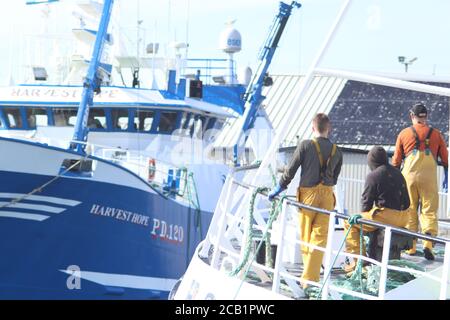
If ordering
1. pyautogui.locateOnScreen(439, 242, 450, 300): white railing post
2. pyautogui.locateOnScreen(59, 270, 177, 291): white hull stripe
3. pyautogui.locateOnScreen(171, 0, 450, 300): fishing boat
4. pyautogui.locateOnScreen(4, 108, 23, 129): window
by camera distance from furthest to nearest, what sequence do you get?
pyautogui.locateOnScreen(4, 108, 23, 129): window → pyautogui.locateOnScreen(59, 270, 177, 291): white hull stripe → pyautogui.locateOnScreen(171, 0, 450, 300): fishing boat → pyautogui.locateOnScreen(439, 242, 450, 300): white railing post

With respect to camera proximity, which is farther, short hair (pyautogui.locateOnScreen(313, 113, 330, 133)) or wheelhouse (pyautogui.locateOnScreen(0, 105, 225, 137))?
wheelhouse (pyautogui.locateOnScreen(0, 105, 225, 137))

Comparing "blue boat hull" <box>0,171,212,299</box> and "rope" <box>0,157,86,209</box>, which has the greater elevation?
"rope" <box>0,157,86,209</box>

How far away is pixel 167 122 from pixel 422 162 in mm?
10497

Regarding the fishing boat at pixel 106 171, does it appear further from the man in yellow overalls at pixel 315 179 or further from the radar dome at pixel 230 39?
the man in yellow overalls at pixel 315 179

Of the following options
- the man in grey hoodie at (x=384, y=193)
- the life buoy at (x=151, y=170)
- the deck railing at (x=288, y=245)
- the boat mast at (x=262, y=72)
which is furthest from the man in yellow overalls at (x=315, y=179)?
the boat mast at (x=262, y=72)

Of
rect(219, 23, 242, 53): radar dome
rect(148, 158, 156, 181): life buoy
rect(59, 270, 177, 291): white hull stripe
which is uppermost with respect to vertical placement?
rect(219, 23, 242, 53): radar dome

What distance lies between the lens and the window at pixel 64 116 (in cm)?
1867

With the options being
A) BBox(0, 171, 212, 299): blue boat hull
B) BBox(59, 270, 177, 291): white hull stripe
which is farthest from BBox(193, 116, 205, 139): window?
BBox(59, 270, 177, 291): white hull stripe

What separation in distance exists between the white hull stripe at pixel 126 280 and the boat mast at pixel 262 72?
4930 millimetres

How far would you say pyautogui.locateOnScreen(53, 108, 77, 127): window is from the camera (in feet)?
61.3

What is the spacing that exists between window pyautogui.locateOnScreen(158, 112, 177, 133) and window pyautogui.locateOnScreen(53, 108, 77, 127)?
5.18 feet

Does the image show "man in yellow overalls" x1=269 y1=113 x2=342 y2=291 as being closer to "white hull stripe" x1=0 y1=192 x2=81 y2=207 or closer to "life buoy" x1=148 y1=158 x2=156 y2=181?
"white hull stripe" x1=0 y1=192 x2=81 y2=207

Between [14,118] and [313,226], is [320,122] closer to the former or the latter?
[313,226]

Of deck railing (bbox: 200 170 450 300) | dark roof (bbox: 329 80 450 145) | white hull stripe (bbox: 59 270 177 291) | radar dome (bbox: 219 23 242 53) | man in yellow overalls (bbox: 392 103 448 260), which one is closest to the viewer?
deck railing (bbox: 200 170 450 300)
